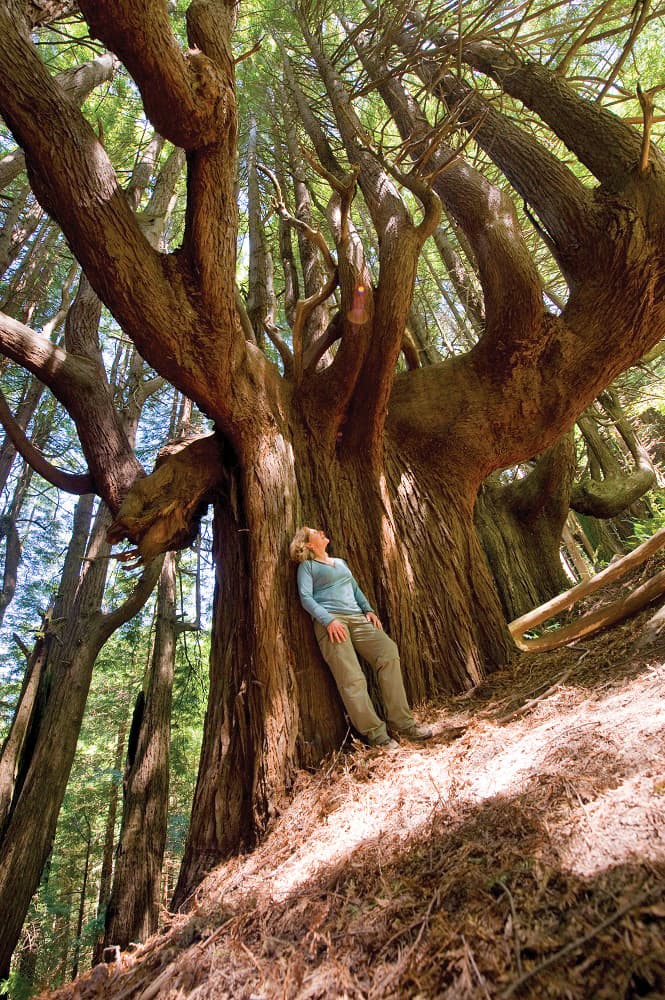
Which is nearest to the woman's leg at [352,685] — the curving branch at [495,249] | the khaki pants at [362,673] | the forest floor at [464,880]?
the khaki pants at [362,673]

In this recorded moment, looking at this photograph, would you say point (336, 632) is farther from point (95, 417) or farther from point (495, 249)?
point (495, 249)

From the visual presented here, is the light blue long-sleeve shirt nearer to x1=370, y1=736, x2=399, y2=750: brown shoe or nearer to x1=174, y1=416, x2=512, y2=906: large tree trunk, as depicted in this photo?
x1=174, y1=416, x2=512, y2=906: large tree trunk

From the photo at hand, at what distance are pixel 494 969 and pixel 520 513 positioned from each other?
6.78 meters

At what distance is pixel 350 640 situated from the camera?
3273mm

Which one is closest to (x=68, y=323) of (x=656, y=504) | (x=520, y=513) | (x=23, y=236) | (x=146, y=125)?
(x=23, y=236)

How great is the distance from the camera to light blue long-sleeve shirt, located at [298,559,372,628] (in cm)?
330

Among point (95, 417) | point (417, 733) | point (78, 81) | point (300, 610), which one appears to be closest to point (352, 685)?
point (417, 733)

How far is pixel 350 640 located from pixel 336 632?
0.57 ft

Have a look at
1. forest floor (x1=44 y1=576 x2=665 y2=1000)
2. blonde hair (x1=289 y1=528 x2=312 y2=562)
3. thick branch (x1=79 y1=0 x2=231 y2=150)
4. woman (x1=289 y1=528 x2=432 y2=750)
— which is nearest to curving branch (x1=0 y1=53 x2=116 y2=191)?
thick branch (x1=79 y1=0 x2=231 y2=150)

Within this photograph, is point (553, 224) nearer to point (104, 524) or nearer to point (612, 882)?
point (612, 882)

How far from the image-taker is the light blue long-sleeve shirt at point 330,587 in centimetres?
330

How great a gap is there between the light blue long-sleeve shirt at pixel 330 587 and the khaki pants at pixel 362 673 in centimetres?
8

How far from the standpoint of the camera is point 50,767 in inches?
235

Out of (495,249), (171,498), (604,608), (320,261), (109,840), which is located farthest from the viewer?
(109,840)
